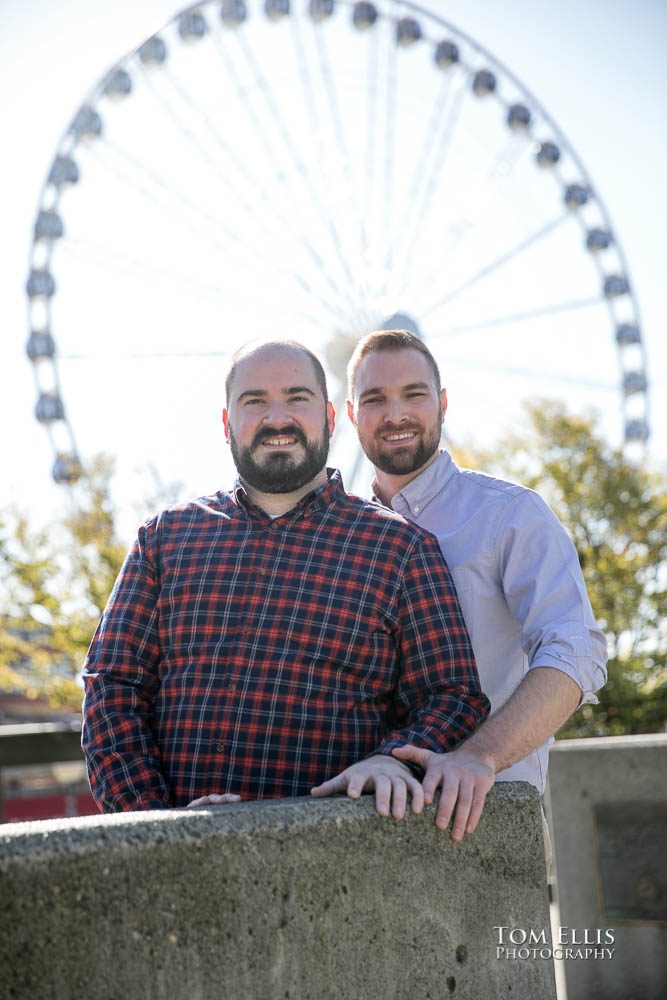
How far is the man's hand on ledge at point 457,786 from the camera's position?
2291 mm

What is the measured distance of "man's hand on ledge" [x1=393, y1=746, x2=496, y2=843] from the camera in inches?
90.2

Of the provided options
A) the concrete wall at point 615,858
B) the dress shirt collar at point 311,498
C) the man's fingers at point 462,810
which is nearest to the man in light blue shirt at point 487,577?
the man's fingers at point 462,810

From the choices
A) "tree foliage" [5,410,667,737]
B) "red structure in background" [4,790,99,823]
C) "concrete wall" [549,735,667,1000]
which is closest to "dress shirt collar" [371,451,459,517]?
"concrete wall" [549,735,667,1000]

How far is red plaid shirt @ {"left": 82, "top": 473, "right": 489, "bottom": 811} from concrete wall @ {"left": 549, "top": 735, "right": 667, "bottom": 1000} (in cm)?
314

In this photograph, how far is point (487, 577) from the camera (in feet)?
10.5

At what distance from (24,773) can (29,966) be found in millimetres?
29826

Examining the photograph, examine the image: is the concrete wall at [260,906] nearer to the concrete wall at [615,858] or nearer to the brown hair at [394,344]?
the brown hair at [394,344]

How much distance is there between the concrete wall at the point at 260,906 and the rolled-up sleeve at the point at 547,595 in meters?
0.51

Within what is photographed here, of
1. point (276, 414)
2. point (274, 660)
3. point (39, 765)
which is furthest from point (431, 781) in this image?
point (39, 765)

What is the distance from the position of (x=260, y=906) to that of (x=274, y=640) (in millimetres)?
867

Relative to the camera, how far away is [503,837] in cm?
246

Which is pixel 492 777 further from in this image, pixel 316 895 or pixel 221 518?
pixel 221 518

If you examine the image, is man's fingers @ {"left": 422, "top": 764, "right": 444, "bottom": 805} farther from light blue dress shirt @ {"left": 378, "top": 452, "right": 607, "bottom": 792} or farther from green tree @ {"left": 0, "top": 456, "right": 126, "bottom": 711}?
green tree @ {"left": 0, "top": 456, "right": 126, "bottom": 711}

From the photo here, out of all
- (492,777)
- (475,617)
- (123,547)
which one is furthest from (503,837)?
(123,547)
